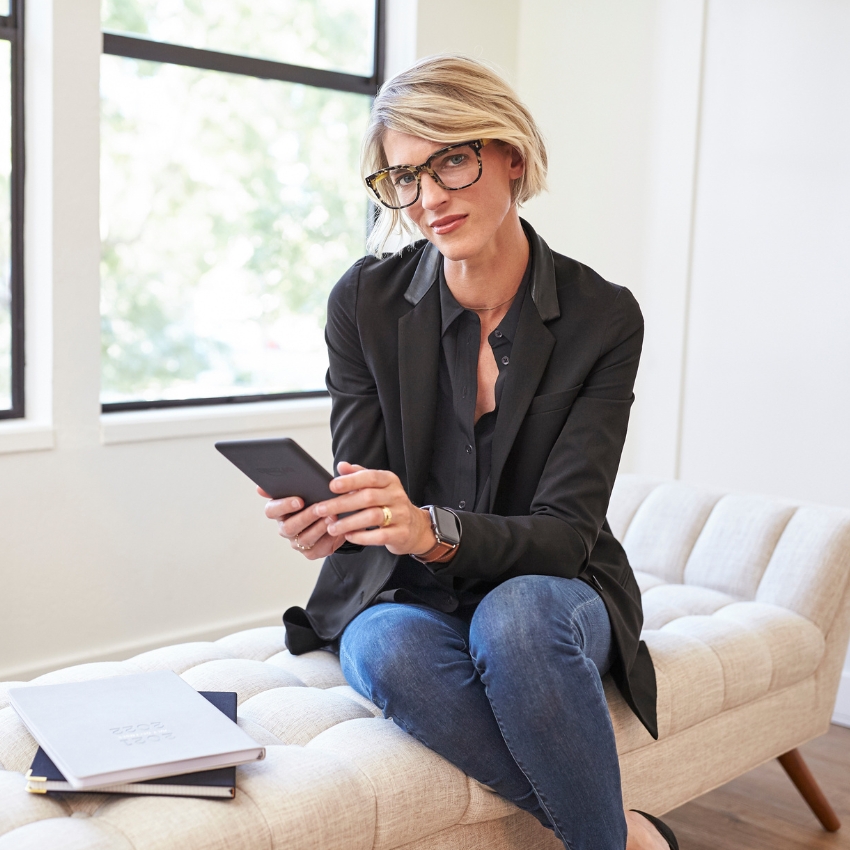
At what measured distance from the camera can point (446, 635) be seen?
141 cm

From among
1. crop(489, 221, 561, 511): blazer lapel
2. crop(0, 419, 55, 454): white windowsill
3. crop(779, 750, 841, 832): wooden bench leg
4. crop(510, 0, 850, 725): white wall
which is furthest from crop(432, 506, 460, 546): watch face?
crop(510, 0, 850, 725): white wall

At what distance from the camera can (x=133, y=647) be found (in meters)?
2.73

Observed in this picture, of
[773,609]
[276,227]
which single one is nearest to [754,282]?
[773,609]

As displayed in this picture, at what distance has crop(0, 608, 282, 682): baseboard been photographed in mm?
2529

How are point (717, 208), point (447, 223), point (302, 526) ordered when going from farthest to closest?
point (717, 208) → point (447, 223) → point (302, 526)

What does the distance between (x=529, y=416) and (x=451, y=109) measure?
0.47 metres

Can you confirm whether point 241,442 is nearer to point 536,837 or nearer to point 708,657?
point 536,837

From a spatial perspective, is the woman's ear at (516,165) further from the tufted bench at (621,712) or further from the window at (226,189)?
the window at (226,189)

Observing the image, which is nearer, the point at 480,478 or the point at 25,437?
the point at 480,478

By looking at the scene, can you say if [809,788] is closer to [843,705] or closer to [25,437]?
[843,705]

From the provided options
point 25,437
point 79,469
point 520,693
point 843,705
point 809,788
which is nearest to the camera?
point 520,693

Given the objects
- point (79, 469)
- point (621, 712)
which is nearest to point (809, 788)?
point (621, 712)

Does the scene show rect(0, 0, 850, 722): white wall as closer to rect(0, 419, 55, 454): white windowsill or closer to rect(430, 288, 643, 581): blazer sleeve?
rect(0, 419, 55, 454): white windowsill

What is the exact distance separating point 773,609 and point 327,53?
227 cm
